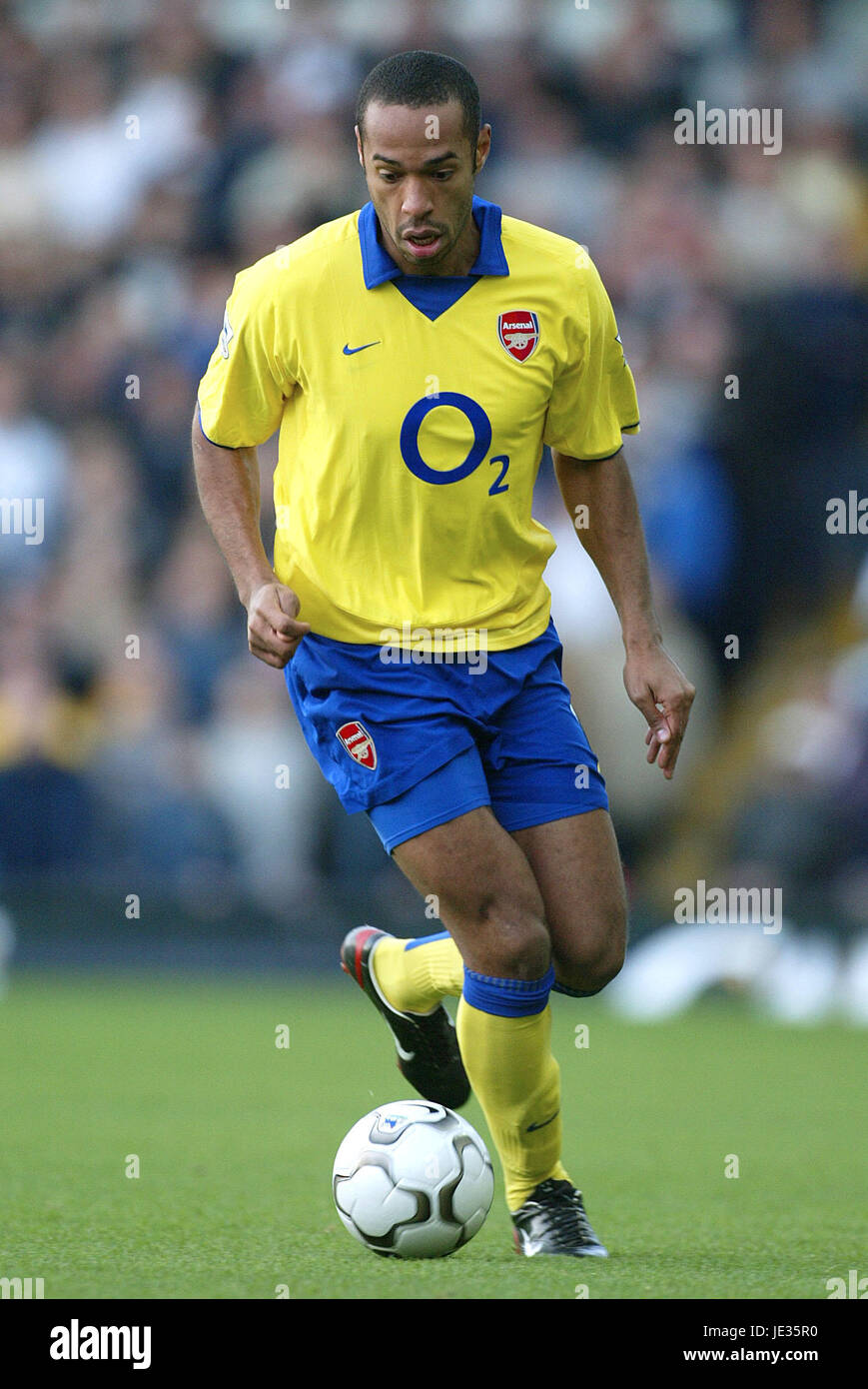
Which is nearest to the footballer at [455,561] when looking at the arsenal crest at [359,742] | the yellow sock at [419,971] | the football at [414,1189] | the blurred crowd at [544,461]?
the arsenal crest at [359,742]

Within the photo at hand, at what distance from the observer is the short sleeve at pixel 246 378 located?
4.51 meters

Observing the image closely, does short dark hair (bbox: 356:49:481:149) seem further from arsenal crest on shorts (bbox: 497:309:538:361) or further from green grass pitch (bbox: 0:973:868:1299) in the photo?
green grass pitch (bbox: 0:973:868:1299)

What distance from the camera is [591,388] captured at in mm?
4668

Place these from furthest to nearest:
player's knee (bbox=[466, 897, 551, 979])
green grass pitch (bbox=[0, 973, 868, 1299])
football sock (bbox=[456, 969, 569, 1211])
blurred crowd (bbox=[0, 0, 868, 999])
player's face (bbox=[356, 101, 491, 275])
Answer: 1. blurred crowd (bbox=[0, 0, 868, 999])
2. football sock (bbox=[456, 969, 569, 1211])
3. player's knee (bbox=[466, 897, 551, 979])
4. player's face (bbox=[356, 101, 491, 275])
5. green grass pitch (bbox=[0, 973, 868, 1299])

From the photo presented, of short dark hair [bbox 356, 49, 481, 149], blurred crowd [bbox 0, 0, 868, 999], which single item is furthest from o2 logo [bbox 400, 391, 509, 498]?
blurred crowd [bbox 0, 0, 868, 999]

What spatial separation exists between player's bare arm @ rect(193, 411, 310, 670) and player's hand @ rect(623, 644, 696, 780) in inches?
32.5

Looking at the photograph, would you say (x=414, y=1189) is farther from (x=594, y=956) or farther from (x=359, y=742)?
(x=359, y=742)

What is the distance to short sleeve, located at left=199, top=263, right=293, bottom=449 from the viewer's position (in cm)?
451

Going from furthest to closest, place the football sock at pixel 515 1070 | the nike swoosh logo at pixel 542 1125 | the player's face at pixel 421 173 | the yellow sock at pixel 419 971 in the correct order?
the yellow sock at pixel 419 971, the nike swoosh logo at pixel 542 1125, the football sock at pixel 515 1070, the player's face at pixel 421 173

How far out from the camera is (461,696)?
178 inches

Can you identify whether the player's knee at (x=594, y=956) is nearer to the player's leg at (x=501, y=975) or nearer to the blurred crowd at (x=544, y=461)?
the player's leg at (x=501, y=975)

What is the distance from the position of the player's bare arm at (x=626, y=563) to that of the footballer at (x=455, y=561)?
1 cm

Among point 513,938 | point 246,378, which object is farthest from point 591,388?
point 513,938
